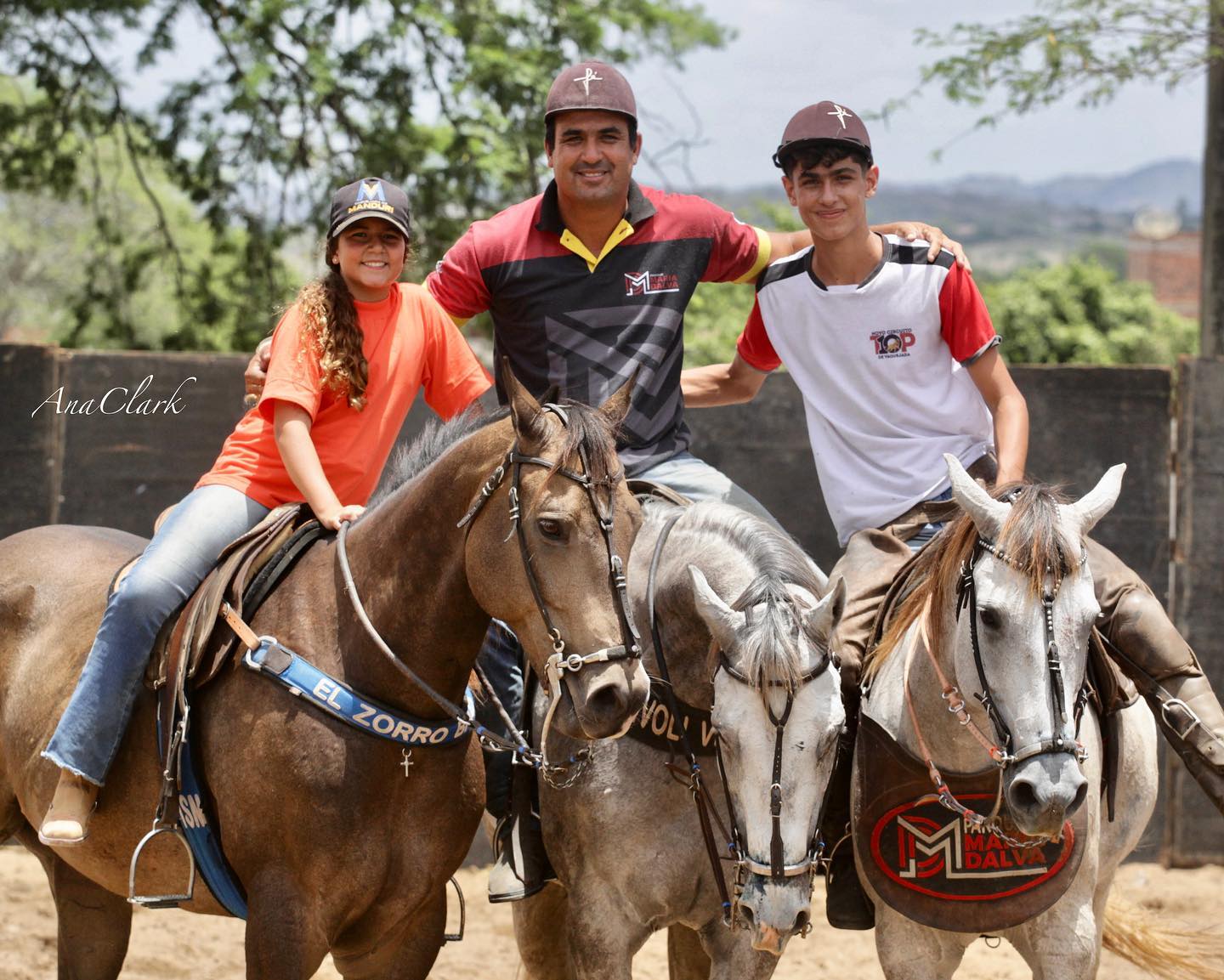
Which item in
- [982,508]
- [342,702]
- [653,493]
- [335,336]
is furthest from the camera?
[653,493]

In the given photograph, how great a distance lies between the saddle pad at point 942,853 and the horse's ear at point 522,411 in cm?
132

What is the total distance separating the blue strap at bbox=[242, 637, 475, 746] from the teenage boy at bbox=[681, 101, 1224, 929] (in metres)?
1.23

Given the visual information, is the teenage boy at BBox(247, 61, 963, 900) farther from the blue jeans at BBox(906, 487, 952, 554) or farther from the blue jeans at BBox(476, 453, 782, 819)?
the blue jeans at BBox(906, 487, 952, 554)

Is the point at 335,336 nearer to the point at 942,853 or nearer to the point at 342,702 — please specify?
the point at 342,702

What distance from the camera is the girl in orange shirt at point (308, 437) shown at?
350cm

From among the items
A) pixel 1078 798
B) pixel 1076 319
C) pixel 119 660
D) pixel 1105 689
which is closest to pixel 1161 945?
pixel 1105 689

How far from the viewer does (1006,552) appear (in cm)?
307

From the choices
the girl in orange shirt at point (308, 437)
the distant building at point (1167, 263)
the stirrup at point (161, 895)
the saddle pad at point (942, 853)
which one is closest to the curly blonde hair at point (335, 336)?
the girl in orange shirt at point (308, 437)

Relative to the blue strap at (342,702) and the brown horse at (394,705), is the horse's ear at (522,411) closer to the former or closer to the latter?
the brown horse at (394,705)

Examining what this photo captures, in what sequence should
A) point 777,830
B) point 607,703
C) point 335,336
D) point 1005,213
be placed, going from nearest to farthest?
point 607,703, point 777,830, point 335,336, point 1005,213

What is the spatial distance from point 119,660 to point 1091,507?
2420 millimetres

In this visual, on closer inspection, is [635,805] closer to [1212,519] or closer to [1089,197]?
[1212,519]

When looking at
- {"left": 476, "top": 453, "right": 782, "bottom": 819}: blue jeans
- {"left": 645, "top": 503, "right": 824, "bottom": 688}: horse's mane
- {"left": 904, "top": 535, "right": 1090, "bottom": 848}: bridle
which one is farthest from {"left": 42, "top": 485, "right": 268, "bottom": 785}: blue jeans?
{"left": 904, "top": 535, "right": 1090, "bottom": 848}: bridle

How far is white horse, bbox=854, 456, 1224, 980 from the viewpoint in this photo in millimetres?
2998
